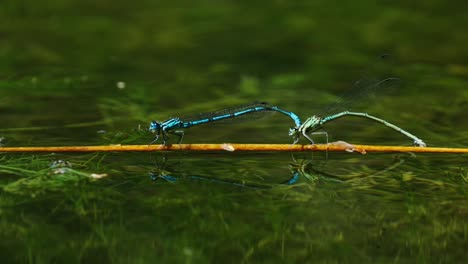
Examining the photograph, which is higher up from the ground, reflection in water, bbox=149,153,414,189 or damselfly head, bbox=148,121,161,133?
damselfly head, bbox=148,121,161,133

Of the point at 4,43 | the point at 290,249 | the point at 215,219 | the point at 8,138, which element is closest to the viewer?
the point at 290,249

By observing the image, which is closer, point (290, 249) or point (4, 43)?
point (290, 249)

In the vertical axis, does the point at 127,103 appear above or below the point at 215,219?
above

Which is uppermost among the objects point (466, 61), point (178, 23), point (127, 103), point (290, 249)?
point (178, 23)

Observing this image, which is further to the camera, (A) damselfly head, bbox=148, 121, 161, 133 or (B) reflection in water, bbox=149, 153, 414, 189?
(A) damselfly head, bbox=148, 121, 161, 133

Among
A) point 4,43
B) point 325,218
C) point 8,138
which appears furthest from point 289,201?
point 4,43

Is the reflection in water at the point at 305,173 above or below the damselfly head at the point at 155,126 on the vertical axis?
below

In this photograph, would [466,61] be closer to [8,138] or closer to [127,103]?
[127,103]

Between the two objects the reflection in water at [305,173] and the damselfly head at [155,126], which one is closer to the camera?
the reflection in water at [305,173]

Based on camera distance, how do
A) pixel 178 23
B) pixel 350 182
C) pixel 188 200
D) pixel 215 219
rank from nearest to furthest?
pixel 215 219, pixel 188 200, pixel 350 182, pixel 178 23

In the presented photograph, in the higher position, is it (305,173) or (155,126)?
(155,126)

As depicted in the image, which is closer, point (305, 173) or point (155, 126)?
point (305, 173)
